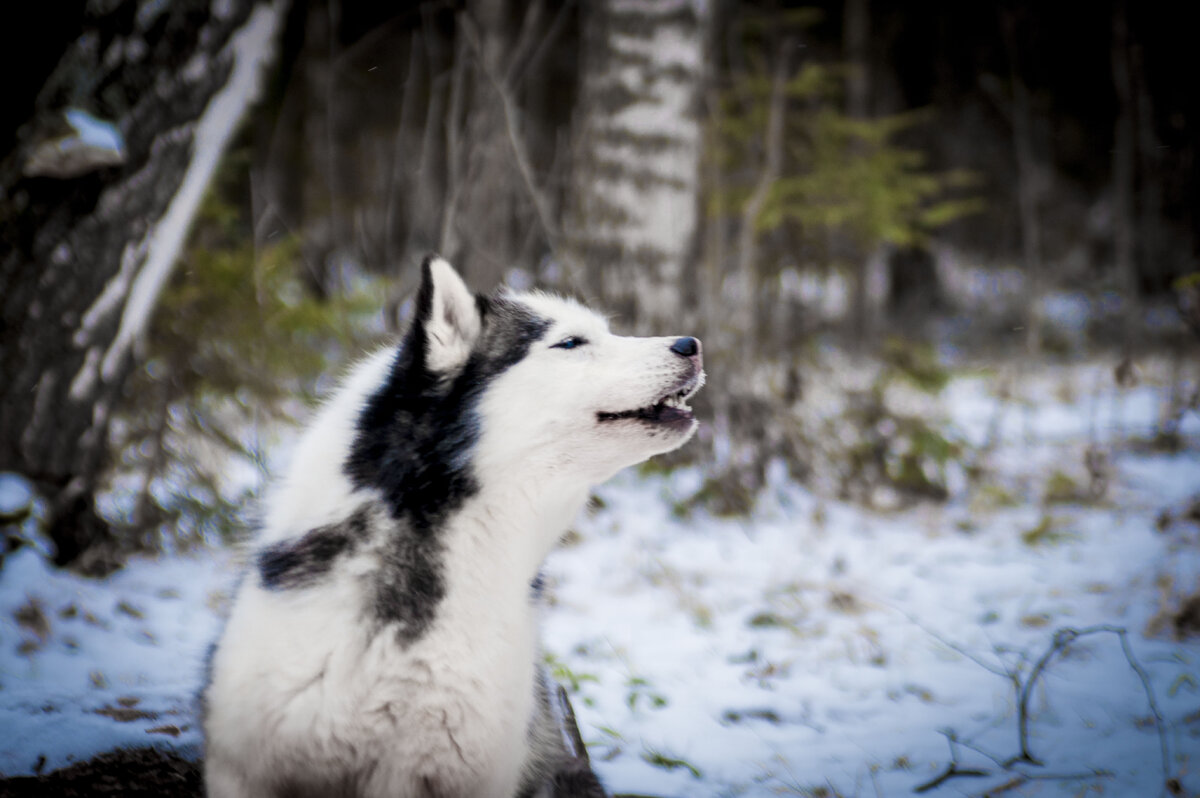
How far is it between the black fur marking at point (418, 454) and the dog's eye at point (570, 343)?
4.1 inches

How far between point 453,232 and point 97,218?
2083 millimetres

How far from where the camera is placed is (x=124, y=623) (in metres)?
3.32

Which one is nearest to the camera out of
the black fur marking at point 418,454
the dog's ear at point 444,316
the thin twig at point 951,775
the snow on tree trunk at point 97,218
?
the black fur marking at point 418,454

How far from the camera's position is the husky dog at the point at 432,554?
1.70m

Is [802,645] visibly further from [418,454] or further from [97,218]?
[97,218]

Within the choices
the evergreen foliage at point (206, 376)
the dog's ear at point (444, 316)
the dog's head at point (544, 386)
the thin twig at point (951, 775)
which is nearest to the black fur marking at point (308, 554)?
the dog's head at point (544, 386)

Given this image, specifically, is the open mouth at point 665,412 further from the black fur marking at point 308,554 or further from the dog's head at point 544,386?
the black fur marking at point 308,554

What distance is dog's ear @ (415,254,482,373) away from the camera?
1.97m

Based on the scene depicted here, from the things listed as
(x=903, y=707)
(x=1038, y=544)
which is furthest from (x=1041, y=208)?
(x=903, y=707)

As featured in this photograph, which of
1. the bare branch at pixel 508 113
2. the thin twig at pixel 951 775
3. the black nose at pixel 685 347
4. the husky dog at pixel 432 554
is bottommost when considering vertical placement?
the thin twig at pixel 951 775

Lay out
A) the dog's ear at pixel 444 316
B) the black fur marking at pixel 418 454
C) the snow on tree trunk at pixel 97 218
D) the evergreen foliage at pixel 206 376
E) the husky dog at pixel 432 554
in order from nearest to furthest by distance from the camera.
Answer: the husky dog at pixel 432 554 < the black fur marking at pixel 418 454 < the dog's ear at pixel 444 316 < the snow on tree trunk at pixel 97 218 < the evergreen foliage at pixel 206 376

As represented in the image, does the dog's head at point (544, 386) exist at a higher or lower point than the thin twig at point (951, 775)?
higher

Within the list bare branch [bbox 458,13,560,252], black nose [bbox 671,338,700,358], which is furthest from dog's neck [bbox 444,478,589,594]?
bare branch [bbox 458,13,560,252]

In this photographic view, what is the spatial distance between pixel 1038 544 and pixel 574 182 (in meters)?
4.26
